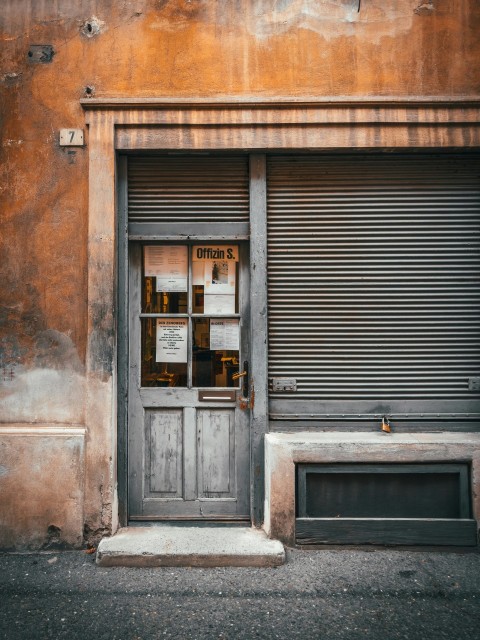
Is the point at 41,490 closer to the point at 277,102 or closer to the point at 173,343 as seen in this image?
the point at 173,343

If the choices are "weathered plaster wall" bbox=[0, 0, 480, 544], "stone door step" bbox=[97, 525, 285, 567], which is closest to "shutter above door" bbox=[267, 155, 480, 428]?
"weathered plaster wall" bbox=[0, 0, 480, 544]

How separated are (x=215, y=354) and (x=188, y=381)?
350 millimetres

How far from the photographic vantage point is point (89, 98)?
3.90 m

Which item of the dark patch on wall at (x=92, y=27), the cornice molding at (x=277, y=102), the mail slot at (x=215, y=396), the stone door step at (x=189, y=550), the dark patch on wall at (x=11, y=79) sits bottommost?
the stone door step at (x=189, y=550)

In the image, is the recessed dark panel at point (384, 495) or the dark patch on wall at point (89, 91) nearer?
the recessed dark panel at point (384, 495)

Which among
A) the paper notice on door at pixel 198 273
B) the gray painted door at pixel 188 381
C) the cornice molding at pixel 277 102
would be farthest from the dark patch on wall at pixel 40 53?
the paper notice on door at pixel 198 273

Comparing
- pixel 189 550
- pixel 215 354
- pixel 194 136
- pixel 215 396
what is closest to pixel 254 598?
pixel 189 550

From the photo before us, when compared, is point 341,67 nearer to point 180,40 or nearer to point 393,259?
point 180,40

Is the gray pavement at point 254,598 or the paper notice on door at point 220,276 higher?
the paper notice on door at point 220,276

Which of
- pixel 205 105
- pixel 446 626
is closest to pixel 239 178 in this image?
pixel 205 105

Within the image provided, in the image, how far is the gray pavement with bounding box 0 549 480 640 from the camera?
9.18ft

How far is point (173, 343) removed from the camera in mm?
4125

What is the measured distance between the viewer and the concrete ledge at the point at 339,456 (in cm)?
376

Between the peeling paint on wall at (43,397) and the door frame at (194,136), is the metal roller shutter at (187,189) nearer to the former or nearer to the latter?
the door frame at (194,136)
